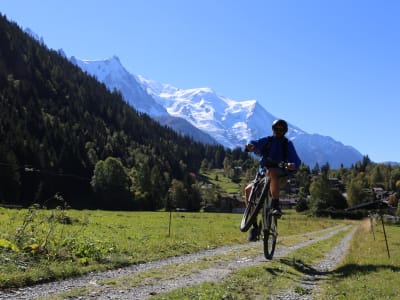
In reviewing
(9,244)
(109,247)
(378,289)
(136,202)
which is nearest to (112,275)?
(9,244)

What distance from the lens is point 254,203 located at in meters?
14.1

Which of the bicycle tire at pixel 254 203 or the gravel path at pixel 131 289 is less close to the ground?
the bicycle tire at pixel 254 203

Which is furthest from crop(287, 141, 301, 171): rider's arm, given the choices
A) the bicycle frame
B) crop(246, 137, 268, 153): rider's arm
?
the bicycle frame

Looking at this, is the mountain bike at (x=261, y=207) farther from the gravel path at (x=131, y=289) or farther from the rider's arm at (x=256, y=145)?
the gravel path at (x=131, y=289)

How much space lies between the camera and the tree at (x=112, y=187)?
14275 centimetres

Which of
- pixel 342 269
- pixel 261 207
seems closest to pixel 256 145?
pixel 261 207

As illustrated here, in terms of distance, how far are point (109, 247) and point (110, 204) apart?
5192 inches

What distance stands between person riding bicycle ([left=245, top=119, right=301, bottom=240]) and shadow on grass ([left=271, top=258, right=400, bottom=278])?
179cm

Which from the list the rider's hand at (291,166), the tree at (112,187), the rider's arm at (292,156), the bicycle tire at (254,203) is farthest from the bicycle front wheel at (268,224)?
the tree at (112,187)

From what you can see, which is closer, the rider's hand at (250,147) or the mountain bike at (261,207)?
the mountain bike at (261,207)

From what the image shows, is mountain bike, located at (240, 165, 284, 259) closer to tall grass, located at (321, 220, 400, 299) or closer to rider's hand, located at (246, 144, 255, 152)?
rider's hand, located at (246, 144, 255, 152)

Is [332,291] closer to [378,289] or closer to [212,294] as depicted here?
[378,289]

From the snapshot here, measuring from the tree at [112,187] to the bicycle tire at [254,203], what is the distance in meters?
130

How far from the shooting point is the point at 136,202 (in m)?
143
